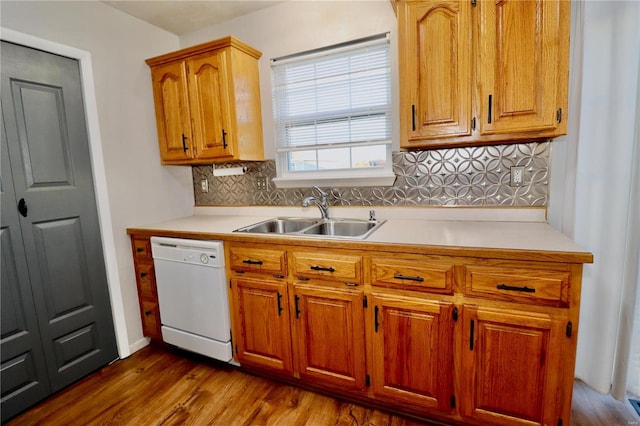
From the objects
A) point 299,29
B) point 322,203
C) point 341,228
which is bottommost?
point 341,228

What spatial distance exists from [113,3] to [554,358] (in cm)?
327

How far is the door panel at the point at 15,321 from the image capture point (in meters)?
1.72

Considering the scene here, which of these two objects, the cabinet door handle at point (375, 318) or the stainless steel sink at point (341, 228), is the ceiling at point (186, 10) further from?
the cabinet door handle at point (375, 318)

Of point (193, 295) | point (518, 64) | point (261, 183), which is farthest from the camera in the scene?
point (261, 183)

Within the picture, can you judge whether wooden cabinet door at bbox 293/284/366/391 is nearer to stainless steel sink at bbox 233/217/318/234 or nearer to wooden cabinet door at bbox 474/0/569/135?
stainless steel sink at bbox 233/217/318/234

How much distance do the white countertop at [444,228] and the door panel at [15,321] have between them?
0.65m

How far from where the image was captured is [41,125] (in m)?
1.85

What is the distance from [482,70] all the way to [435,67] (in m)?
0.23

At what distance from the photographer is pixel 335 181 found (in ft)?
7.68

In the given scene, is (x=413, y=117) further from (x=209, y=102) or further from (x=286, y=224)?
(x=209, y=102)

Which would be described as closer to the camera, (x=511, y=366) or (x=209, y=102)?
(x=511, y=366)

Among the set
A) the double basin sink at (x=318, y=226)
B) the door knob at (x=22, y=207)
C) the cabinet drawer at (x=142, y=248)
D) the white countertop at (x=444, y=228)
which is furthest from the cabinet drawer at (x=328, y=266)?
the door knob at (x=22, y=207)

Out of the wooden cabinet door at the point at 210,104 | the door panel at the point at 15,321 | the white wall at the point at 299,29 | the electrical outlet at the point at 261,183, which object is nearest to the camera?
the door panel at the point at 15,321

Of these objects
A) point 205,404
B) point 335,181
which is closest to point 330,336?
point 205,404
